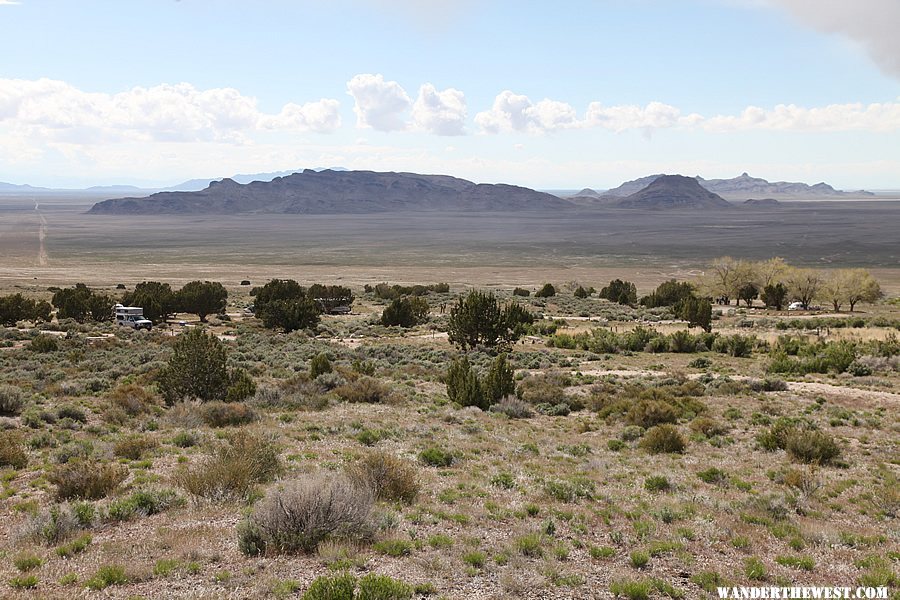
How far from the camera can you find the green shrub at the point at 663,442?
15094 mm

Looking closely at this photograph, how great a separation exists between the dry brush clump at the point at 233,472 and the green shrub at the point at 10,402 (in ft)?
25.9

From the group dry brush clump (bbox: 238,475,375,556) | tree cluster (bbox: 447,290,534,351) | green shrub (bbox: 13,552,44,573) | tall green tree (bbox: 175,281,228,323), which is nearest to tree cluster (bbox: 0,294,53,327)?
tall green tree (bbox: 175,281,228,323)

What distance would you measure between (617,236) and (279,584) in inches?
6935

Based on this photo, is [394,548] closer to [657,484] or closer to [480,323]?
[657,484]

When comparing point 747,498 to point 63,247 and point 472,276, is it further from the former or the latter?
point 63,247

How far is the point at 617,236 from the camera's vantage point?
175 meters

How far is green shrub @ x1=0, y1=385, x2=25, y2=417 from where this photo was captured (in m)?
16.4

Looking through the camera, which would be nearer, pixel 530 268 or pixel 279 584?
pixel 279 584

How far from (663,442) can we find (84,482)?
12197mm

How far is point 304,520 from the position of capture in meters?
8.28

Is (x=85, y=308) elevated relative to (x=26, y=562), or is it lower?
lower

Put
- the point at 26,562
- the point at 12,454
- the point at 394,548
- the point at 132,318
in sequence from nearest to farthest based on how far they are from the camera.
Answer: the point at 26,562 → the point at 394,548 → the point at 12,454 → the point at 132,318

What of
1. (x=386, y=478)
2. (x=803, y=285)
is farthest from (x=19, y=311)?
(x=803, y=285)

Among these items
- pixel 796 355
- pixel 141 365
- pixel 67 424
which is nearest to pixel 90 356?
pixel 141 365
